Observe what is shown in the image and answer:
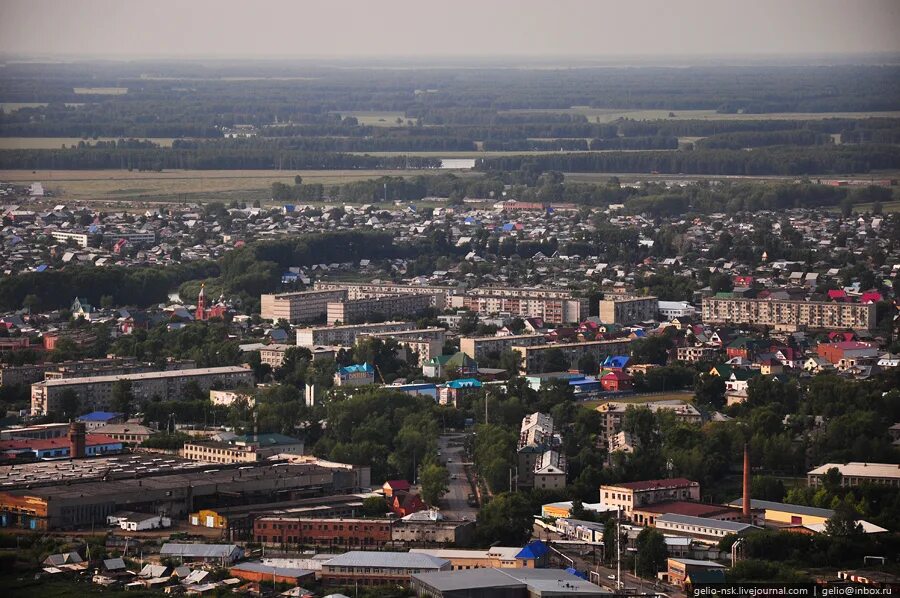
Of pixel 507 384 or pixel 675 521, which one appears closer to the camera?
pixel 675 521

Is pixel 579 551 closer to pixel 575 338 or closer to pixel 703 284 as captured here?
pixel 575 338

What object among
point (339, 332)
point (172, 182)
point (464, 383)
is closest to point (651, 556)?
point (464, 383)

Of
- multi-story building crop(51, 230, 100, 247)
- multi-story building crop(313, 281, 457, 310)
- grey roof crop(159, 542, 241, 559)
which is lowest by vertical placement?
multi-story building crop(51, 230, 100, 247)

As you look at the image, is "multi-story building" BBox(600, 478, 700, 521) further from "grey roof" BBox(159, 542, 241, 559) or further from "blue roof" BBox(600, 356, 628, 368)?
"blue roof" BBox(600, 356, 628, 368)

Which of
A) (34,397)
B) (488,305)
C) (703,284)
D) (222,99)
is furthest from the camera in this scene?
(222,99)

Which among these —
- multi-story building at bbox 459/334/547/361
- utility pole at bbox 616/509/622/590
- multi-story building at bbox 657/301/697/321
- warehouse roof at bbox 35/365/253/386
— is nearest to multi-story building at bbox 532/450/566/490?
utility pole at bbox 616/509/622/590

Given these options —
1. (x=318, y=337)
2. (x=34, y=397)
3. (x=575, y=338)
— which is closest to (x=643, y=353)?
(x=575, y=338)
